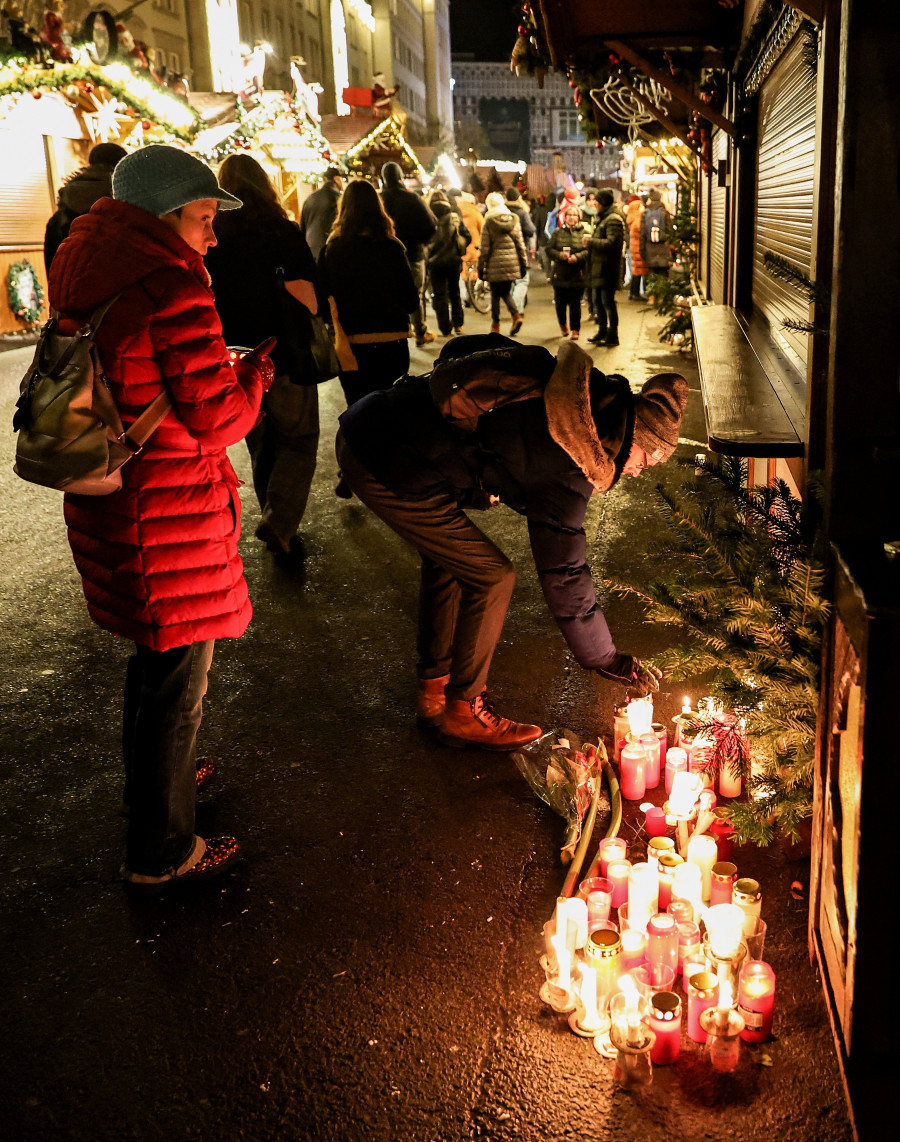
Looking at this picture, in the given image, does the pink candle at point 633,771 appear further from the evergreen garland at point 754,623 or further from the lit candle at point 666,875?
the lit candle at point 666,875

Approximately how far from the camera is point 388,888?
129 inches

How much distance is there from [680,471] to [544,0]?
143 inches

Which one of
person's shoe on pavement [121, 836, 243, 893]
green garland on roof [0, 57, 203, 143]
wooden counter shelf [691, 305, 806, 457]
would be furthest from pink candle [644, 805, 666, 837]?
green garland on roof [0, 57, 203, 143]

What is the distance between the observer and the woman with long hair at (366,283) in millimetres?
7250

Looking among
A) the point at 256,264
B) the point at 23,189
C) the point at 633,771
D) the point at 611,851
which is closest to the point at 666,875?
the point at 611,851

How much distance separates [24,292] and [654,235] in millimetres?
10437

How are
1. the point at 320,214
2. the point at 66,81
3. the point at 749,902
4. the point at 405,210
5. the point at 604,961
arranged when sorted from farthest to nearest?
1. the point at 66,81
2. the point at 405,210
3. the point at 320,214
4. the point at 749,902
5. the point at 604,961

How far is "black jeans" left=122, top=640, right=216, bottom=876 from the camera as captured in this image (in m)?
3.11

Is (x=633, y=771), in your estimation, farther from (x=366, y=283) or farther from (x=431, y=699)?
(x=366, y=283)

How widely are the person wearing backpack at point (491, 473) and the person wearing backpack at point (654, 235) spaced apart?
1509cm

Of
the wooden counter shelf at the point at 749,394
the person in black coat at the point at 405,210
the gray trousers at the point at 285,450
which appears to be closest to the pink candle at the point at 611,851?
the wooden counter shelf at the point at 749,394

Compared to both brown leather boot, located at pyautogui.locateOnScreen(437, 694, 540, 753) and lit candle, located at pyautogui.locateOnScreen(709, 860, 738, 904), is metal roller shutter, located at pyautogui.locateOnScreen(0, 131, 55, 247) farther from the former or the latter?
lit candle, located at pyautogui.locateOnScreen(709, 860, 738, 904)

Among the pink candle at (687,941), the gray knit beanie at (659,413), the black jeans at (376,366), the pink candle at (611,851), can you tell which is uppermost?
the gray knit beanie at (659,413)

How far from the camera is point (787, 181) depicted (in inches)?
200
